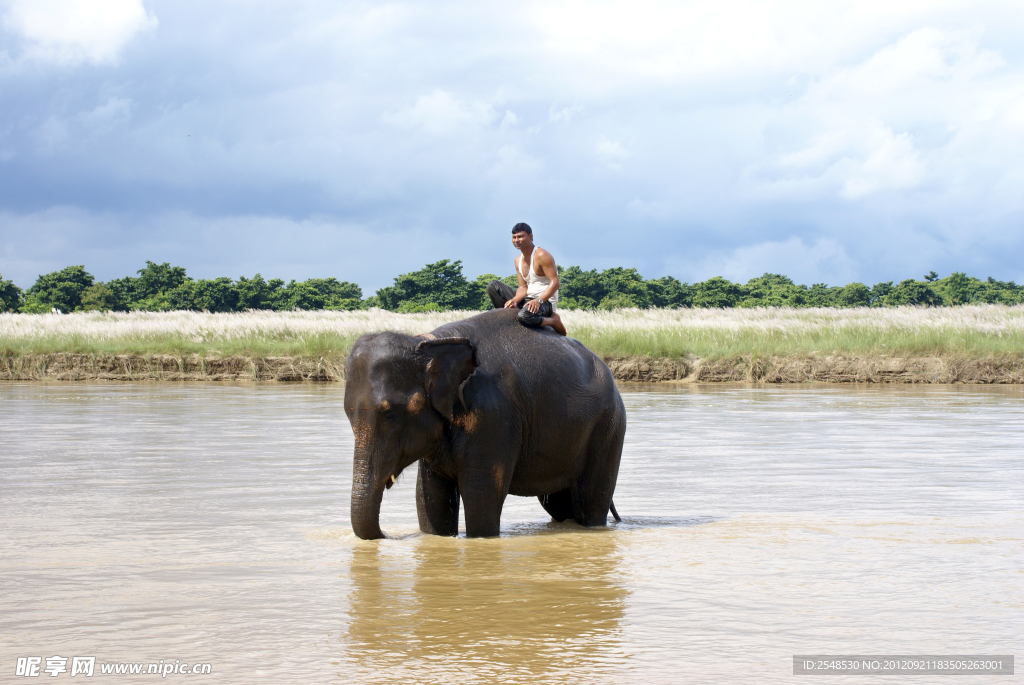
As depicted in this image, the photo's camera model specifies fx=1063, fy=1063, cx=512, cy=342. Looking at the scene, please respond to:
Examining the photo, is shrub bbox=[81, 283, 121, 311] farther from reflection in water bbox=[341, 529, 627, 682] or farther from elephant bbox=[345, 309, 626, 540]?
reflection in water bbox=[341, 529, 627, 682]

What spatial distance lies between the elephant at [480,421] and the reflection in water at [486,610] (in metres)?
0.32

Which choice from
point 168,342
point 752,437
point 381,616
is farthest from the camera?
point 168,342

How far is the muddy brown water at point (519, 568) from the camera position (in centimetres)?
381

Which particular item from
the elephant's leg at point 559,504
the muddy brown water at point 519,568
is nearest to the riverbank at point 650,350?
the muddy brown water at point 519,568

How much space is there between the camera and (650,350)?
2138cm

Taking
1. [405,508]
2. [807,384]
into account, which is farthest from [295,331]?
[405,508]

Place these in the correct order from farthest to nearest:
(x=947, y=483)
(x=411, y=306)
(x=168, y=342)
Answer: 1. (x=411, y=306)
2. (x=168, y=342)
3. (x=947, y=483)

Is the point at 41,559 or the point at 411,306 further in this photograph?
the point at 411,306

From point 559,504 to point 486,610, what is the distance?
94.5 inches

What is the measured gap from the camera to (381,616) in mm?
4297

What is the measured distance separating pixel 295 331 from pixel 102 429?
11841 millimetres

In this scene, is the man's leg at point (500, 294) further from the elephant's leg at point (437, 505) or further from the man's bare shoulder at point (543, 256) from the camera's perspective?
the elephant's leg at point (437, 505)

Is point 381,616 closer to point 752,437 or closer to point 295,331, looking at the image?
point 752,437

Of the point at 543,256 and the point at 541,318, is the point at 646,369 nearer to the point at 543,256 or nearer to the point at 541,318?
the point at 543,256
